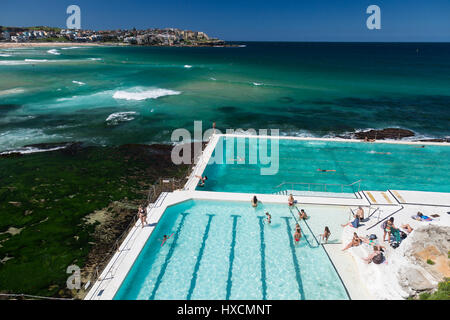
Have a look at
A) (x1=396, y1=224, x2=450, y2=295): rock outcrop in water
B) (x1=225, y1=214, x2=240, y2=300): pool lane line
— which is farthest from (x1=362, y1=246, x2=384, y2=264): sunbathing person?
(x1=225, y1=214, x2=240, y2=300): pool lane line

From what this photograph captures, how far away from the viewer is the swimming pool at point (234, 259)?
34.7 feet

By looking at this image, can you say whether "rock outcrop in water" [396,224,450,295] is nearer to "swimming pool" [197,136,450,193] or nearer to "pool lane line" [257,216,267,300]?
"pool lane line" [257,216,267,300]

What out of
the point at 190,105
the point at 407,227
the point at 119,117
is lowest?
the point at 407,227

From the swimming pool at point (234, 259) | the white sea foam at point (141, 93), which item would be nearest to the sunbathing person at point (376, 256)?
the swimming pool at point (234, 259)

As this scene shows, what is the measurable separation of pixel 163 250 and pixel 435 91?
210 feet

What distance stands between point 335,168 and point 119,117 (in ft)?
85.5

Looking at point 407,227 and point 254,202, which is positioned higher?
point 254,202

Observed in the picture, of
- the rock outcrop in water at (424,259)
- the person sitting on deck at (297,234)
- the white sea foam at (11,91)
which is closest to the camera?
the rock outcrop in water at (424,259)

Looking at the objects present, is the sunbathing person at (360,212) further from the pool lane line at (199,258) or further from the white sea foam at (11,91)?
the white sea foam at (11,91)

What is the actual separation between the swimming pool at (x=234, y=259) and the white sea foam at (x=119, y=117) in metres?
22.3

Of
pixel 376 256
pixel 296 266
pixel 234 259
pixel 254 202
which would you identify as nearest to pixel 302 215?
pixel 254 202

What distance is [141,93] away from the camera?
4916 centimetres

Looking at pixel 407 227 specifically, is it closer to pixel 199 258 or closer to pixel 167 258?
pixel 199 258
